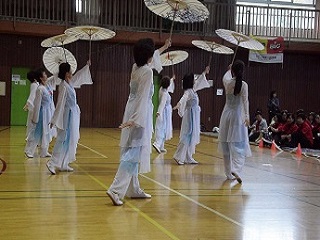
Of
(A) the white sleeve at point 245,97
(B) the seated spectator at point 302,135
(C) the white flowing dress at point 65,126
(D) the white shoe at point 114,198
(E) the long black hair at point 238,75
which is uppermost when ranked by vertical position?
(E) the long black hair at point 238,75

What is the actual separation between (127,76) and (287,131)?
26.4 feet

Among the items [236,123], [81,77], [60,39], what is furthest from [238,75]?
[60,39]

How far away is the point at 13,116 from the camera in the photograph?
755 inches

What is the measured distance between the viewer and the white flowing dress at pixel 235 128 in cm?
752

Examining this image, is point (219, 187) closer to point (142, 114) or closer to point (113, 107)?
point (142, 114)

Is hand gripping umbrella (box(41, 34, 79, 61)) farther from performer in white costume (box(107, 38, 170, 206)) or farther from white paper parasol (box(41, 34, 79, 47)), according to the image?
performer in white costume (box(107, 38, 170, 206))

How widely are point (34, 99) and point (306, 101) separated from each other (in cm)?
1452

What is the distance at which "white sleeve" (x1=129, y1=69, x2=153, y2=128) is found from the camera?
5.50 m

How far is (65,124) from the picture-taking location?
771 centimetres

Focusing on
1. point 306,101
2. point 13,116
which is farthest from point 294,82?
point 13,116

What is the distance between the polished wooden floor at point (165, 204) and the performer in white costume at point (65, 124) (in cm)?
25

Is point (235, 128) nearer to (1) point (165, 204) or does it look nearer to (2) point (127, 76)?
(1) point (165, 204)

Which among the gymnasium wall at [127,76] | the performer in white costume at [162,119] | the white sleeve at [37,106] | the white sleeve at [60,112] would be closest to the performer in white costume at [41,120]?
the white sleeve at [37,106]

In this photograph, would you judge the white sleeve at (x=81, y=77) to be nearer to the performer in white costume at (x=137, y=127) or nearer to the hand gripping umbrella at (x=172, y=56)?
the hand gripping umbrella at (x=172, y=56)
